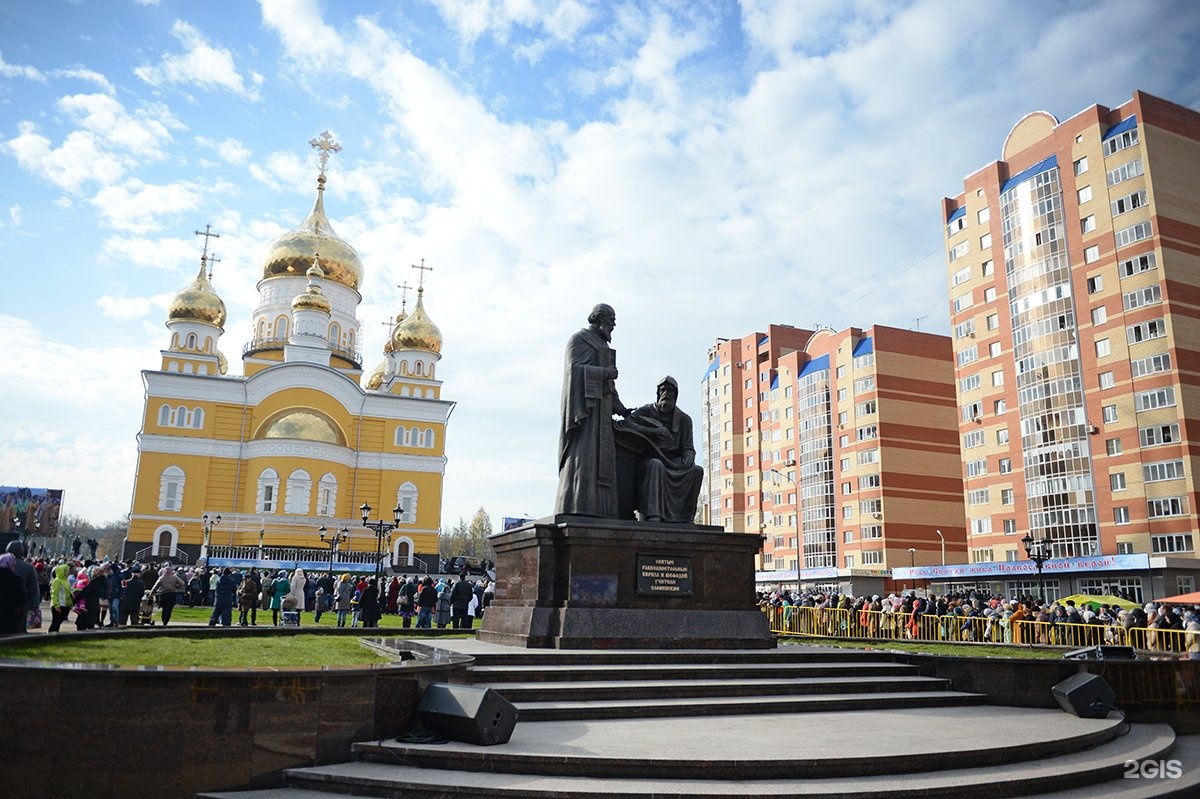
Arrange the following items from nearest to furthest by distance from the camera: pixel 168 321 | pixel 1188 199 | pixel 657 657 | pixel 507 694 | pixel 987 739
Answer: pixel 987 739, pixel 507 694, pixel 657 657, pixel 1188 199, pixel 168 321

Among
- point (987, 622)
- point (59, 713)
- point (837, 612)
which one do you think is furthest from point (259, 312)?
point (59, 713)

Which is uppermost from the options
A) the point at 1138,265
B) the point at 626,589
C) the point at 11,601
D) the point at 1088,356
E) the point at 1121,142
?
the point at 1121,142

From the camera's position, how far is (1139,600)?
3669cm

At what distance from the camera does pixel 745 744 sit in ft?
22.1

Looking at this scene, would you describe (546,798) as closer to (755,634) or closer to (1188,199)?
(755,634)

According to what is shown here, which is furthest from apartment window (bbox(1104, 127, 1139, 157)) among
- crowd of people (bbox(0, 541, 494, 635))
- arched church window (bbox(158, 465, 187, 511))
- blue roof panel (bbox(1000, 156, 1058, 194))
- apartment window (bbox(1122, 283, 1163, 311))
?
arched church window (bbox(158, 465, 187, 511))

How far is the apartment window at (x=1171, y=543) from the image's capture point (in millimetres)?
35875

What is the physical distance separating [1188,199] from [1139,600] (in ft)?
64.5

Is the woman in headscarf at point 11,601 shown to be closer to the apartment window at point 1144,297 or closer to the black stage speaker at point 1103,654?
the black stage speaker at point 1103,654

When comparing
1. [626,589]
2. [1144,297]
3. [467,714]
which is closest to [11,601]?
[467,714]

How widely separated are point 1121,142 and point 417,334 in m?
47.8

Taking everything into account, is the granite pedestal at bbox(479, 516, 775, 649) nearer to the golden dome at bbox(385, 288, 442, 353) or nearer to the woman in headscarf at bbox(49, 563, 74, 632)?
the woman in headscarf at bbox(49, 563, 74, 632)

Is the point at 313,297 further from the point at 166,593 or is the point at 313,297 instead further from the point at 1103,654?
the point at 1103,654

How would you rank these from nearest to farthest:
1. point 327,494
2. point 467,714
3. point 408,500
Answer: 1. point 467,714
2. point 327,494
3. point 408,500
